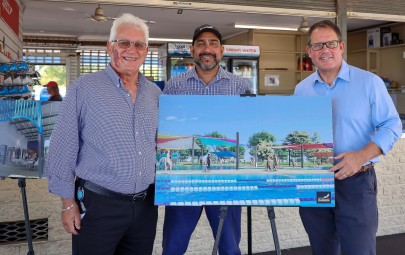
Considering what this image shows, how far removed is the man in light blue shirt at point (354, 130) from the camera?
2283mm

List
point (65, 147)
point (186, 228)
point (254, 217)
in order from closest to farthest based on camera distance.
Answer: point (65, 147) → point (186, 228) → point (254, 217)

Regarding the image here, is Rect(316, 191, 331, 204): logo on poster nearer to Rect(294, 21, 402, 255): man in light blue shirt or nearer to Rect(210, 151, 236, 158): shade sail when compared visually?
Rect(294, 21, 402, 255): man in light blue shirt

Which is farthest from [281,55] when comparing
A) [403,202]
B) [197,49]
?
[197,49]

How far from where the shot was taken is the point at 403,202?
4652 millimetres

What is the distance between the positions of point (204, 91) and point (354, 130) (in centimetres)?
91

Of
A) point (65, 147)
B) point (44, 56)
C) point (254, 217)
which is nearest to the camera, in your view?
point (65, 147)

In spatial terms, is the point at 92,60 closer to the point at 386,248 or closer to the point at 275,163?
the point at 386,248

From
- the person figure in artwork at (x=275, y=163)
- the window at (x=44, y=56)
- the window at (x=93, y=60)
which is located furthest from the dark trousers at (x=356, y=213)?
the window at (x=44, y=56)

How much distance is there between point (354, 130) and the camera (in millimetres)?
2338

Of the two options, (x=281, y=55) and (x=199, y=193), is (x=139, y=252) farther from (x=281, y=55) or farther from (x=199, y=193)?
(x=281, y=55)

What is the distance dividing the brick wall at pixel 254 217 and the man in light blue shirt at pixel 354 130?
1.81 meters

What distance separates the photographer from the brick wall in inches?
134

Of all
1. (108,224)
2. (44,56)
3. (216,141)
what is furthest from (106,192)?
(44,56)

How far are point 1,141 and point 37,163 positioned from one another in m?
0.24
